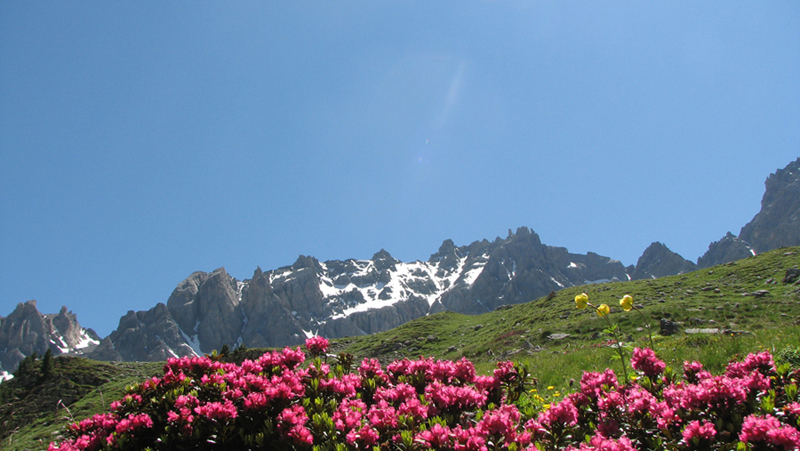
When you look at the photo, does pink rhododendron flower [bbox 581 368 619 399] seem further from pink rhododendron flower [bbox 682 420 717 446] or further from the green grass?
the green grass

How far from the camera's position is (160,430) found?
15.4 ft

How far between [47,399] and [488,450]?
18893mm

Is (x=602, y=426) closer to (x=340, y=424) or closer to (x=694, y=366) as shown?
(x=694, y=366)

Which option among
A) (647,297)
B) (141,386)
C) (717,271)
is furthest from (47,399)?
(717,271)

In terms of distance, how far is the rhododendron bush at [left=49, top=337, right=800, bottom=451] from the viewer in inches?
137

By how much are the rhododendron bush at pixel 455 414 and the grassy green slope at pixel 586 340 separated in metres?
1.30

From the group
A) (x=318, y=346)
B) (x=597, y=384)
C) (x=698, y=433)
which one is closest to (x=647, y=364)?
(x=597, y=384)

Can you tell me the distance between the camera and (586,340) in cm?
2211

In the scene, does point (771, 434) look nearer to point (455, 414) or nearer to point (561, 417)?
point (561, 417)

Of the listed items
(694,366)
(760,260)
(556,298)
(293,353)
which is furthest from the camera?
(556,298)

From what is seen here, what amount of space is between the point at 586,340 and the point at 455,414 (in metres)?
21.3

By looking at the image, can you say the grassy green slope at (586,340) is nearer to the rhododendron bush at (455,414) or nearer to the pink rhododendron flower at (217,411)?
the rhododendron bush at (455,414)

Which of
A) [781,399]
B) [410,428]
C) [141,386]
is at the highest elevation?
[141,386]

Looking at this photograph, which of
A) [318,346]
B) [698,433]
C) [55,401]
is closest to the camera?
[698,433]
